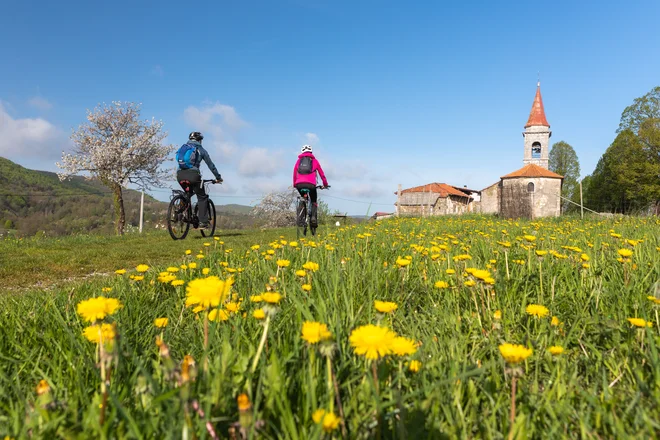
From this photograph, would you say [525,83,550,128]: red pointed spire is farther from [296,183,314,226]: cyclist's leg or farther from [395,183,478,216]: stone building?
[296,183,314,226]: cyclist's leg

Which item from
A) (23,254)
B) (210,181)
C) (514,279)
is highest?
(210,181)

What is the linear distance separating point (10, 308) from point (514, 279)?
322 centimetres

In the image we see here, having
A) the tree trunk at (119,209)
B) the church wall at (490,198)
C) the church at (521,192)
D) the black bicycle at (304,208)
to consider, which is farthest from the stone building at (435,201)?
the black bicycle at (304,208)

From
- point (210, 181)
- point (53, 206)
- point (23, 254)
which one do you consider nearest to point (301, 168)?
point (210, 181)

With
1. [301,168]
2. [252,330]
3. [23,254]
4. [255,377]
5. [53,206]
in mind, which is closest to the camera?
[255,377]

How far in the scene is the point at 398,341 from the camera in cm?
101

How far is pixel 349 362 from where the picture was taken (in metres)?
1.29

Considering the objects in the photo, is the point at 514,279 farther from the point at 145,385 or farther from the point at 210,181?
the point at 210,181

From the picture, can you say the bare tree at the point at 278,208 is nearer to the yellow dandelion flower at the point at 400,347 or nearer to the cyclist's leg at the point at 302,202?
the cyclist's leg at the point at 302,202

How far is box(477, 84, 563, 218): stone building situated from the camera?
1169 inches

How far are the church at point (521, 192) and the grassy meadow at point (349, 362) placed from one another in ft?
98.1

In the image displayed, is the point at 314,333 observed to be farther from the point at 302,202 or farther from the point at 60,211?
the point at 60,211

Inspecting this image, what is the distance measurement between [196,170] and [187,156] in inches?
14.9

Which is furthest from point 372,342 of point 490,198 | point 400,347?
point 490,198
